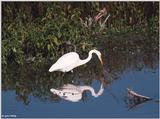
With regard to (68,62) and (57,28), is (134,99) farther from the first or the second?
(57,28)

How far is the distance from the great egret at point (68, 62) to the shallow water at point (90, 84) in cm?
4

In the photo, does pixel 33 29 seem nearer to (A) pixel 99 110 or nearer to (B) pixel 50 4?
(B) pixel 50 4

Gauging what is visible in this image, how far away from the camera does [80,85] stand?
5.62 meters

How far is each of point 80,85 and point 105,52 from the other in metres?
0.27

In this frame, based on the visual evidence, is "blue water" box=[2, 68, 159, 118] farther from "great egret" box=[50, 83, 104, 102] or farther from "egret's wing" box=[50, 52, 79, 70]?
"egret's wing" box=[50, 52, 79, 70]

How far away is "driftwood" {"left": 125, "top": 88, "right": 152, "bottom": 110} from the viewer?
5.56 metres

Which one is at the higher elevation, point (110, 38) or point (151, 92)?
point (110, 38)

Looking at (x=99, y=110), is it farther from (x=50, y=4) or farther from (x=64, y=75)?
(x=50, y=4)

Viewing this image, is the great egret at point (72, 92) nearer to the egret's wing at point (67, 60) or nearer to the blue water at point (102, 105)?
the blue water at point (102, 105)

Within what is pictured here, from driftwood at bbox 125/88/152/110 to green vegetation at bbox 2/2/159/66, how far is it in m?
0.36

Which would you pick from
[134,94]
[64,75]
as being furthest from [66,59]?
[134,94]

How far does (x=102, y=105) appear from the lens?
5547mm

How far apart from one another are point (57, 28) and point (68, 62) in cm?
24

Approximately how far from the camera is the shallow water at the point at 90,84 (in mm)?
5547
